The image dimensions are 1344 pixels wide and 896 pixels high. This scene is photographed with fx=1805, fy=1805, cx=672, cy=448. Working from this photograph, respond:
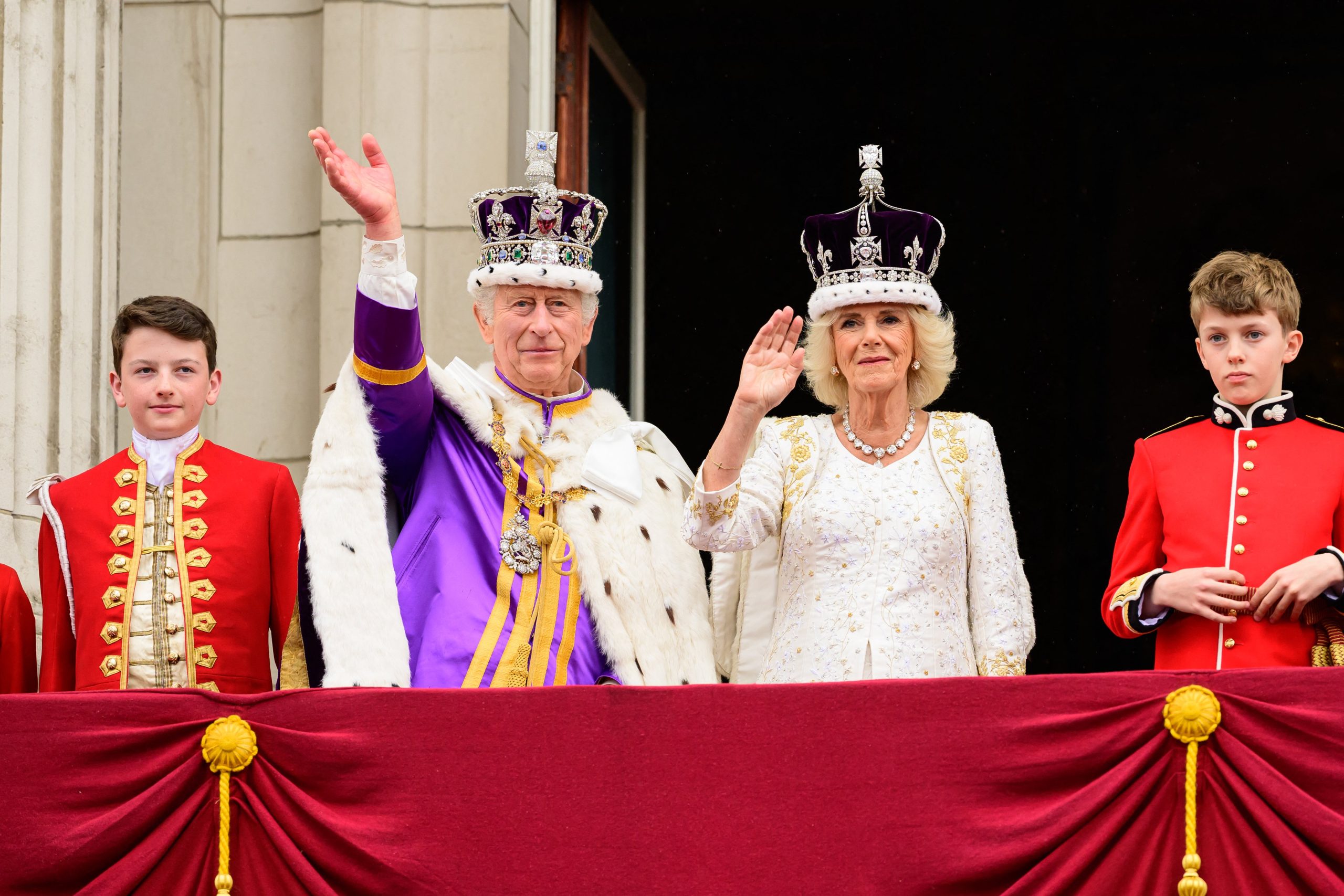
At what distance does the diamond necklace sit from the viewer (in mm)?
4059

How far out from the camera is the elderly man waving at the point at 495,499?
3.80 m

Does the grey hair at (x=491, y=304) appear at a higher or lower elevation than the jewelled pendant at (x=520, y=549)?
higher

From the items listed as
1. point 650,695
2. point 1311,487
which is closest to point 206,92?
point 650,695

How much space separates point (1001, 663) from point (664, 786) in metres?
0.97

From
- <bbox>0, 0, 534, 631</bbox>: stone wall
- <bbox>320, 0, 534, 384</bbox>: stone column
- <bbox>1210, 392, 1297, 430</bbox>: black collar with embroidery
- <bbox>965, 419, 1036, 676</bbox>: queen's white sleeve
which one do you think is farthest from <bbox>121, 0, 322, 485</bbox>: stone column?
<bbox>1210, 392, 1297, 430</bbox>: black collar with embroidery

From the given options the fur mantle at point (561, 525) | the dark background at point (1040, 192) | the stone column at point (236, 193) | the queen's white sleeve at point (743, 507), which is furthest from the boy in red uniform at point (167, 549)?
the dark background at point (1040, 192)

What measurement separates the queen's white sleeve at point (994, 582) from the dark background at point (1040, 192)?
3.51m

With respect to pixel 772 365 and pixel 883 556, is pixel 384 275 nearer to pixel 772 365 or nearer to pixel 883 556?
pixel 772 365

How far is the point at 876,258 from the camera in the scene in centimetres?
414

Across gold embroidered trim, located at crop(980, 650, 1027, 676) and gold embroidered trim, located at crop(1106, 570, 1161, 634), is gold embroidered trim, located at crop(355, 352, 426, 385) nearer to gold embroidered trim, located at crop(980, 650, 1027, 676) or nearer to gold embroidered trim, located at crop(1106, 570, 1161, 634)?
gold embroidered trim, located at crop(980, 650, 1027, 676)

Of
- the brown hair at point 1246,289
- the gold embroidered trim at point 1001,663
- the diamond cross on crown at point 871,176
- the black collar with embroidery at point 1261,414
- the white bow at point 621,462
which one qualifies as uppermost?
the diamond cross on crown at point 871,176

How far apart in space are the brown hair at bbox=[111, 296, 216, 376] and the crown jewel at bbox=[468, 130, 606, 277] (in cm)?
69

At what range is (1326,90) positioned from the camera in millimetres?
7301

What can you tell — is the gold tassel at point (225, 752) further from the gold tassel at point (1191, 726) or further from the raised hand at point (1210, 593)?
the raised hand at point (1210, 593)
